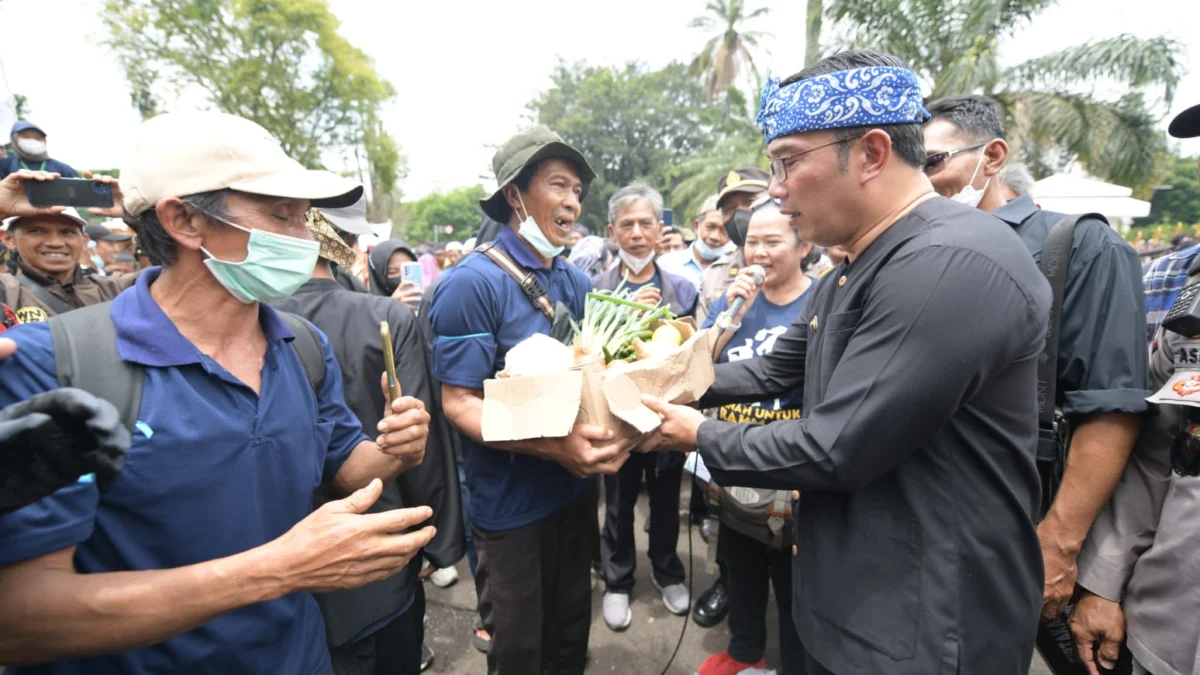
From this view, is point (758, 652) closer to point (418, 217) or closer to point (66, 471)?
point (66, 471)

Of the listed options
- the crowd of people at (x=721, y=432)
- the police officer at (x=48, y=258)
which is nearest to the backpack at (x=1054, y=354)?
the crowd of people at (x=721, y=432)

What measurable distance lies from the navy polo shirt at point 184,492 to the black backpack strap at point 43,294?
3.99 m

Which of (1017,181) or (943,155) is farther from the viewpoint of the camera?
(1017,181)

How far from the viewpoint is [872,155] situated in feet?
5.41

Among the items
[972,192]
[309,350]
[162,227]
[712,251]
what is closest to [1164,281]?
[972,192]

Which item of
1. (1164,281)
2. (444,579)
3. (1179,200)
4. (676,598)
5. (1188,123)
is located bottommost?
(1179,200)

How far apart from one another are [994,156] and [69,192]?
4130 mm

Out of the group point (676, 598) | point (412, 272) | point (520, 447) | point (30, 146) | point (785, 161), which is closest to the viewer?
point (785, 161)

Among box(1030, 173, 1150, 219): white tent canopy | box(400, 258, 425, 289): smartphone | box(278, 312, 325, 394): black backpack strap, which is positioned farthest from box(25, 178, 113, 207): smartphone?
box(1030, 173, 1150, 219): white tent canopy

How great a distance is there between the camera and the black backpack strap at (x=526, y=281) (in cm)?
254

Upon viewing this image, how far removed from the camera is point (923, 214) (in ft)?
5.27

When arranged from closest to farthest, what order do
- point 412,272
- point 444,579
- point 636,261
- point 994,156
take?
point 994,156, point 412,272, point 444,579, point 636,261

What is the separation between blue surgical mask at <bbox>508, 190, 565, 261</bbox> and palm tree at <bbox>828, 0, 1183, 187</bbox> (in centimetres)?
1345

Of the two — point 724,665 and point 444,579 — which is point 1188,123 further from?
point 444,579
